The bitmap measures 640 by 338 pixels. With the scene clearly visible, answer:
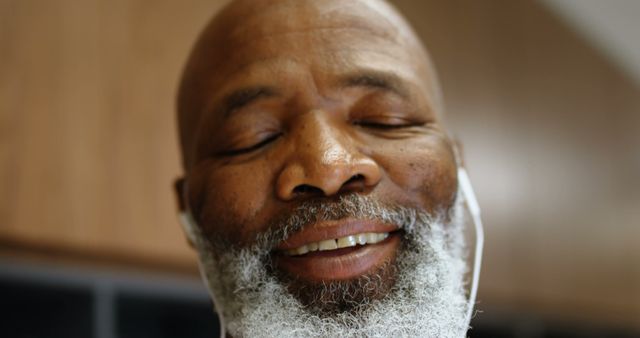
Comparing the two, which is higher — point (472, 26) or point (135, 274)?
point (472, 26)

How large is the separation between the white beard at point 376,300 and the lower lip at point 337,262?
17mm

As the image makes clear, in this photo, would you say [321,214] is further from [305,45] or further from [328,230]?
[305,45]

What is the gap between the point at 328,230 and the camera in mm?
582

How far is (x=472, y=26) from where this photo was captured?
2328mm

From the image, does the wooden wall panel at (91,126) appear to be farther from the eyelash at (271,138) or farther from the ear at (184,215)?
the eyelash at (271,138)

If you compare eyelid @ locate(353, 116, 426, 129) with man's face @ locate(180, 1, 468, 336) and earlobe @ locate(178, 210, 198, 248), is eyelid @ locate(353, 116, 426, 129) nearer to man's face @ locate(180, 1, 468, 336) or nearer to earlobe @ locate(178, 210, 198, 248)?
man's face @ locate(180, 1, 468, 336)

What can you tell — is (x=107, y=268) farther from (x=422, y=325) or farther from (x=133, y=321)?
(x=422, y=325)

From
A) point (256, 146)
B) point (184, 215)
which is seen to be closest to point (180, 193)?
point (184, 215)

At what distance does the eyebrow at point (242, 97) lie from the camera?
25.5 inches

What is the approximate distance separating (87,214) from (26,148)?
6.5 inches

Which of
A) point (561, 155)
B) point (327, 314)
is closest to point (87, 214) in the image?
point (327, 314)

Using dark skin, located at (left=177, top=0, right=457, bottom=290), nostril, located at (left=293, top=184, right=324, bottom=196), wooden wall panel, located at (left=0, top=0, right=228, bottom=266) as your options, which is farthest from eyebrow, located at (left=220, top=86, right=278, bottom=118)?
wooden wall panel, located at (left=0, top=0, right=228, bottom=266)

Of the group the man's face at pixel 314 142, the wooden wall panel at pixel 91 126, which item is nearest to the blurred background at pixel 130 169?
the wooden wall panel at pixel 91 126

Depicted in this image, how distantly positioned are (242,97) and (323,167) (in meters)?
0.13
